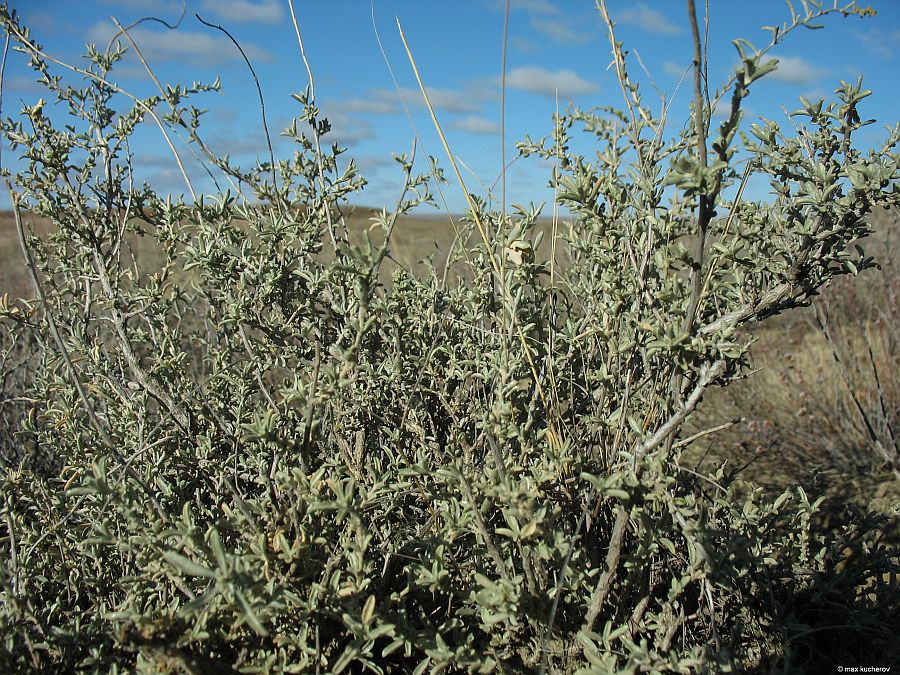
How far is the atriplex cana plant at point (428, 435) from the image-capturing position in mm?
1294

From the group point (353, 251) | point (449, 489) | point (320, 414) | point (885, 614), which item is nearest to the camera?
point (353, 251)

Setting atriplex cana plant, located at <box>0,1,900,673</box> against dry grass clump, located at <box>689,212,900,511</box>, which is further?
dry grass clump, located at <box>689,212,900,511</box>

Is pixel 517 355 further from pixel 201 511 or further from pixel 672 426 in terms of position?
pixel 201 511

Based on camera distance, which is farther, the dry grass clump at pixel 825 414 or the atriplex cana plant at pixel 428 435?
the dry grass clump at pixel 825 414

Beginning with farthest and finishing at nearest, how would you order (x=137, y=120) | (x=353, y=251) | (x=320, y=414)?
(x=137, y=120) < (x=320, y=414) < (x=353, y=251)

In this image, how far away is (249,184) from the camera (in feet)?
6.45

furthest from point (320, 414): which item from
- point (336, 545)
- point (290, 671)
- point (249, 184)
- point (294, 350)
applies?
point (249, 184)

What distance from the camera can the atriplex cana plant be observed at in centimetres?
129

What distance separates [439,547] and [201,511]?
2.27 feet

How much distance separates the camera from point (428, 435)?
72.7 inches

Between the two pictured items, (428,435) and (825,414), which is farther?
(825,414)

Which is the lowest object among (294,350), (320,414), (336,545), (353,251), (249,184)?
(336,545)

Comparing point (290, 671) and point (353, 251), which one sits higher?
point (353, 251)

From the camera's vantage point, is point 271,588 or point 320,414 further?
point 320,414
